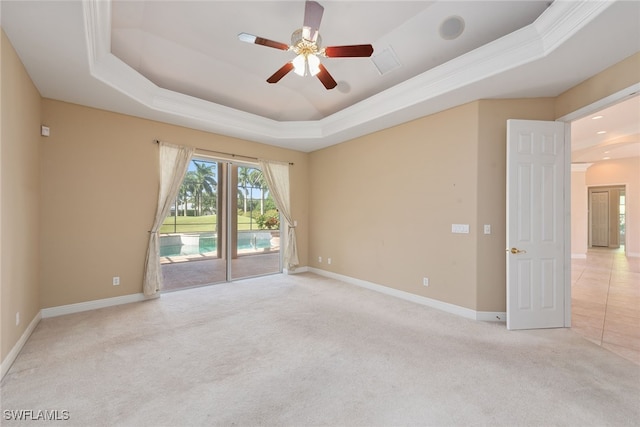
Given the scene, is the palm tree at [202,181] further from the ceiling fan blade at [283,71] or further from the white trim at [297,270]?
the ceiling fan blade at [283,71]

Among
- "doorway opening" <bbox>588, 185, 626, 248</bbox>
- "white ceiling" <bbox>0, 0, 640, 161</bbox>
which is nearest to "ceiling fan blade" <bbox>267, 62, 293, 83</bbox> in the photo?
"white ceiling" <bbox>0, 0, 640, 161</bbox>

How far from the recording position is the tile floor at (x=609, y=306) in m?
2.84

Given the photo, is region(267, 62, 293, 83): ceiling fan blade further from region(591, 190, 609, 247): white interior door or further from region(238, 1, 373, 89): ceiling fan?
region(591, 190, 609, 247): white interior door

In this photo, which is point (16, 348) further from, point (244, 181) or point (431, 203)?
point (431, 203)

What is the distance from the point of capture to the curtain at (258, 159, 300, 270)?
18.7ft

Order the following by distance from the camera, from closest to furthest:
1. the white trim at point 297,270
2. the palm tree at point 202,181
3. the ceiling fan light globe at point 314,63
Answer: the ceiling fan light globe at point 314,63 < the palm tree at point 202,181 < the white trim at point 297,270

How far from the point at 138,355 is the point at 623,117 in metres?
7.96

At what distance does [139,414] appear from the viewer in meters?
1.78

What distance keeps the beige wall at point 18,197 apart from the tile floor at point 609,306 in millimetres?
5812

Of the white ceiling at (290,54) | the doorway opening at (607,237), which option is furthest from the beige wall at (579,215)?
the white ceiling at (290,54)

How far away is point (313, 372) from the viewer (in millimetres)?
2279

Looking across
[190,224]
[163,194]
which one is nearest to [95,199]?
[163,194]

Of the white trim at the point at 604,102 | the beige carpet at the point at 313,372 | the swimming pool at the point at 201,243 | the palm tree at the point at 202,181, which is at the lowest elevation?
the beige carpet at the point at 313,372

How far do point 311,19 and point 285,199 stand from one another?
13.0ft
